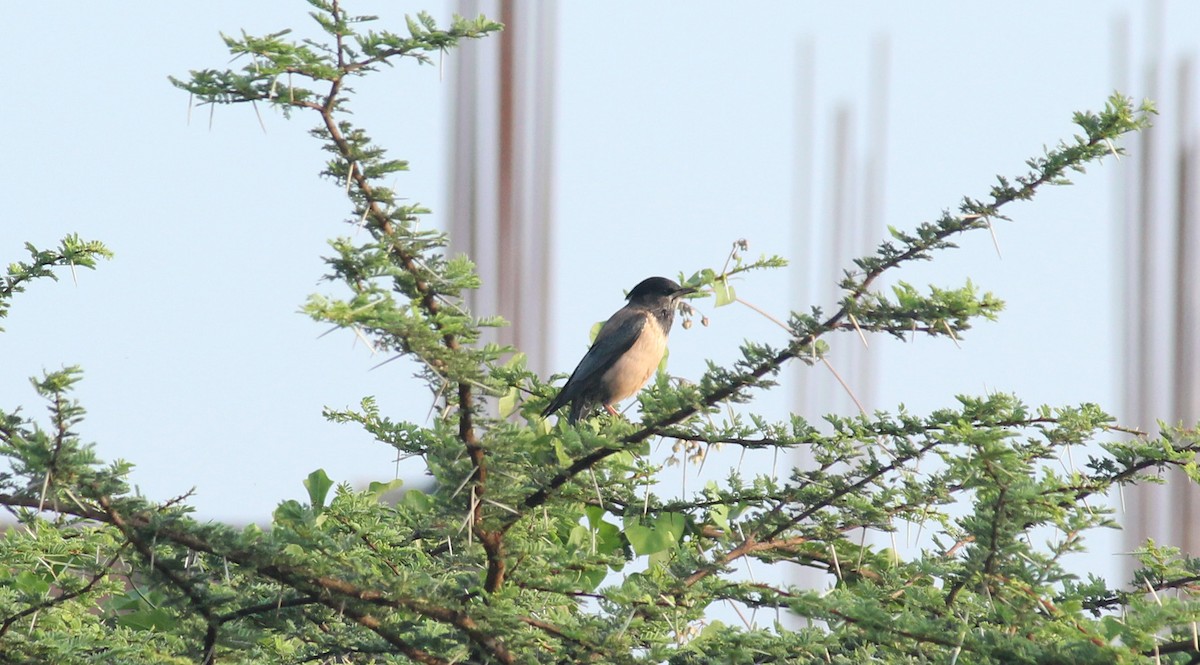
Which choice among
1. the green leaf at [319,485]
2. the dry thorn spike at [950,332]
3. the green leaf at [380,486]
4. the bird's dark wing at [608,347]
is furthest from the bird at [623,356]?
the dry thorn spike at [950,332]

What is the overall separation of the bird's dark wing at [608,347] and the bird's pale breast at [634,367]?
1.0 inches

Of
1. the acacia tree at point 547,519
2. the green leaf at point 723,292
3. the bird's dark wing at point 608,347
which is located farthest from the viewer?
the bird's dark wing at point 608,347

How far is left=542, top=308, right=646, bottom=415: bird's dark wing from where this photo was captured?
3.90m

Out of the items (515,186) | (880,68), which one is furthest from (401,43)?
(880,68)

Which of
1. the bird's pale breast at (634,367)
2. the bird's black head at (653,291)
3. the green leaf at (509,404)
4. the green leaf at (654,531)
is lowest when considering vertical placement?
the green leaf at (654,531)

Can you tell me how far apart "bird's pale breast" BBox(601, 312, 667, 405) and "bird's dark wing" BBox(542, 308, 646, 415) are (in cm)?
2

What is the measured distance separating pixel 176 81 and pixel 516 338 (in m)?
3.02

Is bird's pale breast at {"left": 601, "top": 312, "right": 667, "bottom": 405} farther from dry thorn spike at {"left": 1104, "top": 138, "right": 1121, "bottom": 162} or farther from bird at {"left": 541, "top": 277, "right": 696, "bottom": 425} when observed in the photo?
dry thorn spike at {"left": 1104, "top": 138, "right": 1121, "bottom": 162}

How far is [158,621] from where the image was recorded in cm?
265

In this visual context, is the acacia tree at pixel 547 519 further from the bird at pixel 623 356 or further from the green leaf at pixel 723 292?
the bird at pixel 623 356

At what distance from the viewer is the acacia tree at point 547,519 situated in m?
1.76

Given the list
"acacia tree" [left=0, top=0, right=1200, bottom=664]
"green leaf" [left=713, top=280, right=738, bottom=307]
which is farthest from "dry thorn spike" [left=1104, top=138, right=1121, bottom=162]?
"green leaf" [left=713, top=280, right=738, bottom=307]

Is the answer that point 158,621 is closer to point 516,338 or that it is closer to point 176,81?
point 176,81

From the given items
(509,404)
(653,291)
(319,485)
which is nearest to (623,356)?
(653,291)
